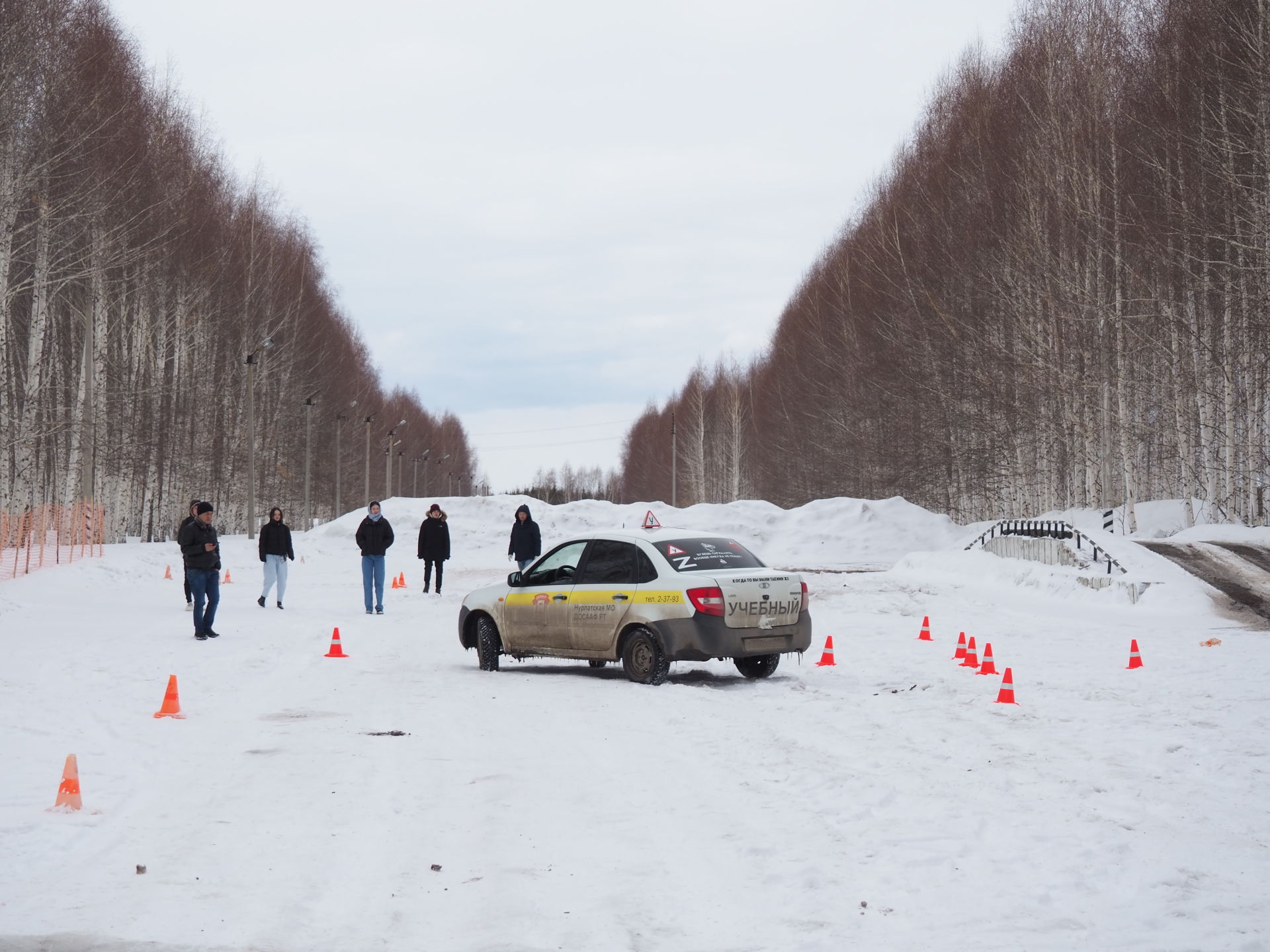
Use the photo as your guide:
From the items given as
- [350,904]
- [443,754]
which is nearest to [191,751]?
[443,754]

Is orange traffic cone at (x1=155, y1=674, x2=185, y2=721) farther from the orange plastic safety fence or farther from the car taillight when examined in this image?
the orange plastic safety fence

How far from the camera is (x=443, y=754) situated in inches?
326

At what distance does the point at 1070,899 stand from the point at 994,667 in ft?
25.2

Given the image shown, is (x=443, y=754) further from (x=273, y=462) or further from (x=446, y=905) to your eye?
(x=273, y=462)

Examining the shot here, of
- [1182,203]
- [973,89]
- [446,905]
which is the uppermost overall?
[973,89]

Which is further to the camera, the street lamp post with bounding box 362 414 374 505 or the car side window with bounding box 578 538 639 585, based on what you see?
the street lamp post with bounding box 362 414 374 505

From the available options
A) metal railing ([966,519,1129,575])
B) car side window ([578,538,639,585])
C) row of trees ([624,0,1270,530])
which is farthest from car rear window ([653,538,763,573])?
row of trees ([624,0,1270,530])

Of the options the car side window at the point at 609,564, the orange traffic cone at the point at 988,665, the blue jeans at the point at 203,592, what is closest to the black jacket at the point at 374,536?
the blue jeans at the point at 203,592

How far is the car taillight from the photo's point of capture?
11.4m

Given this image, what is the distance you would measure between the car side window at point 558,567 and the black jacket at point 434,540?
431 inches

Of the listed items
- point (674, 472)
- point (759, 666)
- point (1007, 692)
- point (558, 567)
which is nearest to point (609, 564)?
point (558, 567)

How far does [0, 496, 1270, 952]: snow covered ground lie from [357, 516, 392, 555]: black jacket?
5913 millimetres

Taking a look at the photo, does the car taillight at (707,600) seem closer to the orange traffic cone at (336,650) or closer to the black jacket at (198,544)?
the orange traffic cone at (336,650)

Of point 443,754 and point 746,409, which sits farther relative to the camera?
point 746,409
